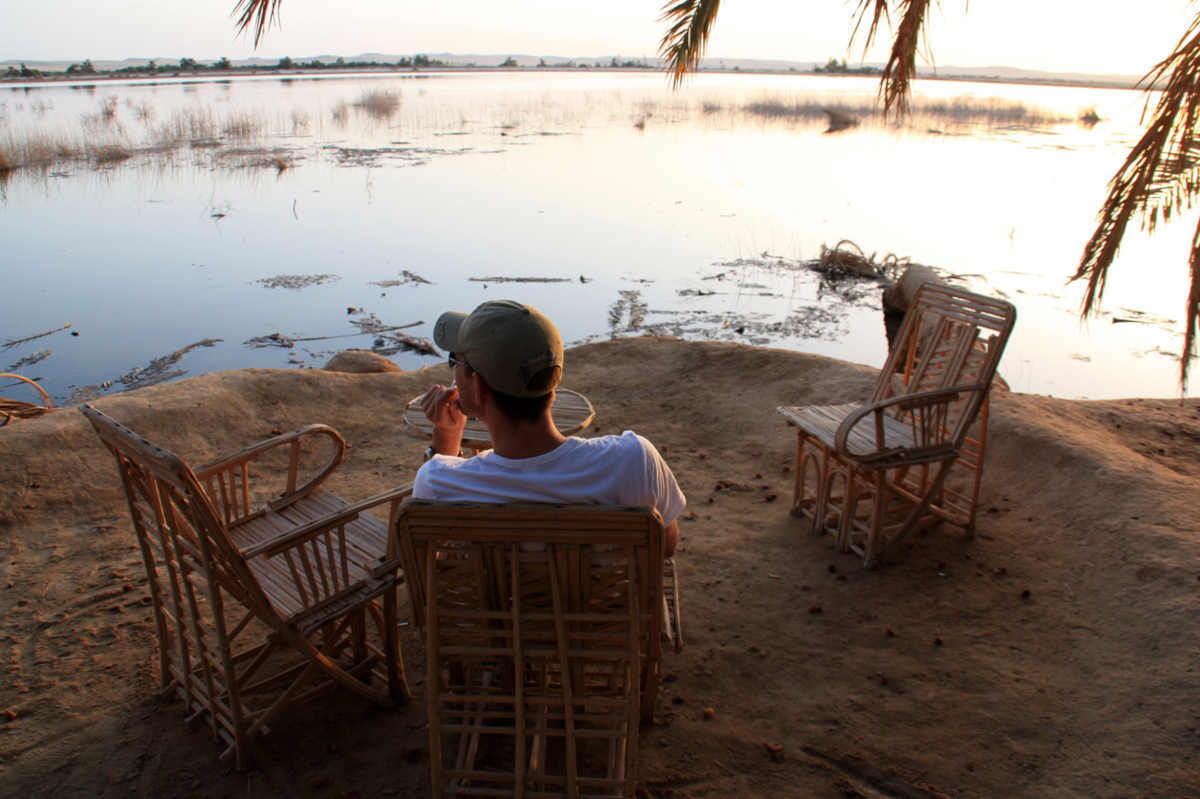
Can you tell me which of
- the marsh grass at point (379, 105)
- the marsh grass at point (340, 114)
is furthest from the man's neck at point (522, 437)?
the marsh grass at point (379, 105)

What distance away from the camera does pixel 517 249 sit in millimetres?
13180

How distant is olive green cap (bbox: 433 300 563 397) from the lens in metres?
2.00

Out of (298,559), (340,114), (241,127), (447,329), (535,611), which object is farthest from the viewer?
(340,114)

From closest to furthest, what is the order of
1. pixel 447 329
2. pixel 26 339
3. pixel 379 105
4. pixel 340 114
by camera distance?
pixel 447 329, pixel 26 339, pixel 340 114, pixel 379 105

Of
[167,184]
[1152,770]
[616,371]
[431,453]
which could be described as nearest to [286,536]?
[431,453]

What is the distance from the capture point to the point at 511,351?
1999 millimetres

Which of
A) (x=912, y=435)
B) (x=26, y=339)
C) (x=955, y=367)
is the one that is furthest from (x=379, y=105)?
(x=912, y=435)

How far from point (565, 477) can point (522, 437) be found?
160 mm

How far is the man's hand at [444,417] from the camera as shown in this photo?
2.61 metres

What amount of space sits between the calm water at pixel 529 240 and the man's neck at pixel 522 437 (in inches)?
270

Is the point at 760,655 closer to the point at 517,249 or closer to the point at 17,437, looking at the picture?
the point at 17,437

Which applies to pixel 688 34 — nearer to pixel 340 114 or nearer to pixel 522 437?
pixel 522 437

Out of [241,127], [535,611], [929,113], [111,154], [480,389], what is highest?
[929,113]

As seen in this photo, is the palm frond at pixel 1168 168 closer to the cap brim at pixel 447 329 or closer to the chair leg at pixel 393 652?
the cap brim at pixel 447 329
